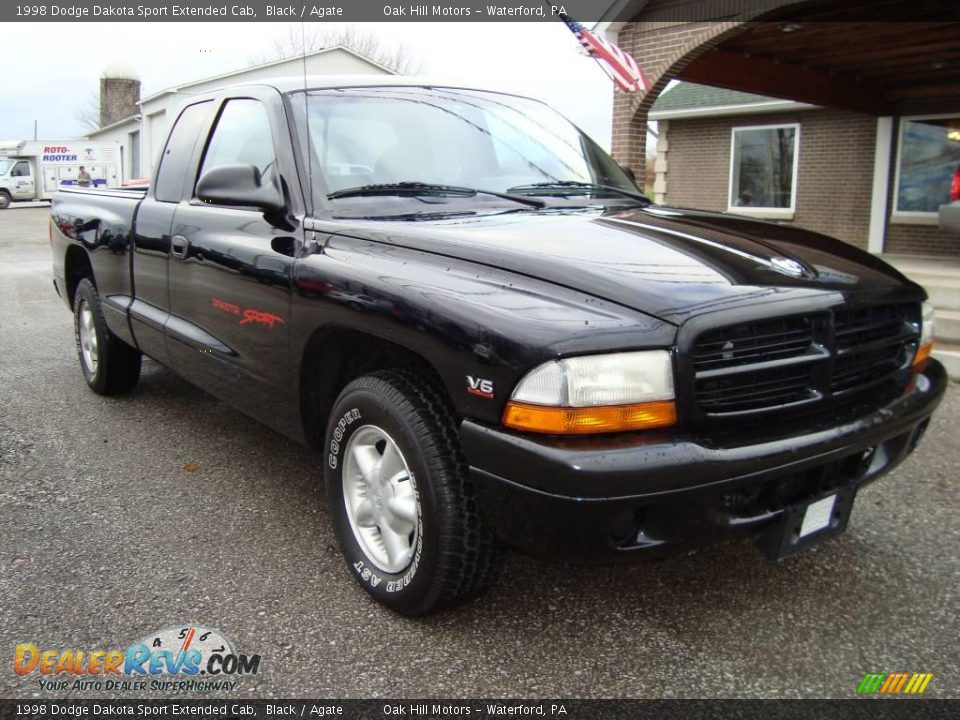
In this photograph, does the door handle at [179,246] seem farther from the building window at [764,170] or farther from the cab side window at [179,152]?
the building window at [764,170]

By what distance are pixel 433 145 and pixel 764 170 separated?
12.5 meters

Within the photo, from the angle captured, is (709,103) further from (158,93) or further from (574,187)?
(158,93)

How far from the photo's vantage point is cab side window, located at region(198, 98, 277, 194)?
343 cm

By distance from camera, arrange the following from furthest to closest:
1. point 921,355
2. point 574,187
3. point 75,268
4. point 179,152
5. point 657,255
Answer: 1. point 75,268
2. point 179,152
3. point 574,187
4. point 921,355
5. point 657,255

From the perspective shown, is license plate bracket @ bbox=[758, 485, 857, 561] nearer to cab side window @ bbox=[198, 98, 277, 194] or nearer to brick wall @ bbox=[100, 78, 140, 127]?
cab side window @ bbox=[198, 98, 277, 194]

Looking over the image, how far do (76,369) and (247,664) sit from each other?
14.8 ft

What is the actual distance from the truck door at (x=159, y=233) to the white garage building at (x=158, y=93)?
953 cm

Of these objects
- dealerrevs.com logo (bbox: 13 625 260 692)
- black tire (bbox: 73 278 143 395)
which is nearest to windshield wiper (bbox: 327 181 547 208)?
dealerrevs.com logo (bbox: 13 625 260 692)

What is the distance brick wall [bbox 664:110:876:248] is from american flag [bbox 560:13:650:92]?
2.96 m

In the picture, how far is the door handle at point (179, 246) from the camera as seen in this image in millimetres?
3733

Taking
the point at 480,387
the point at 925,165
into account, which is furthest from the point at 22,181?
the point at 480,387

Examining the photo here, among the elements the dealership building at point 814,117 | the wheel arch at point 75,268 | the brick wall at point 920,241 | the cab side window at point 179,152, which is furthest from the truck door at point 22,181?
the cab side window at point 179,152

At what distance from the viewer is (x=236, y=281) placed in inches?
130

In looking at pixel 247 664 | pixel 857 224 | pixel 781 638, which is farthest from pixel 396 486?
pixel 857 224
